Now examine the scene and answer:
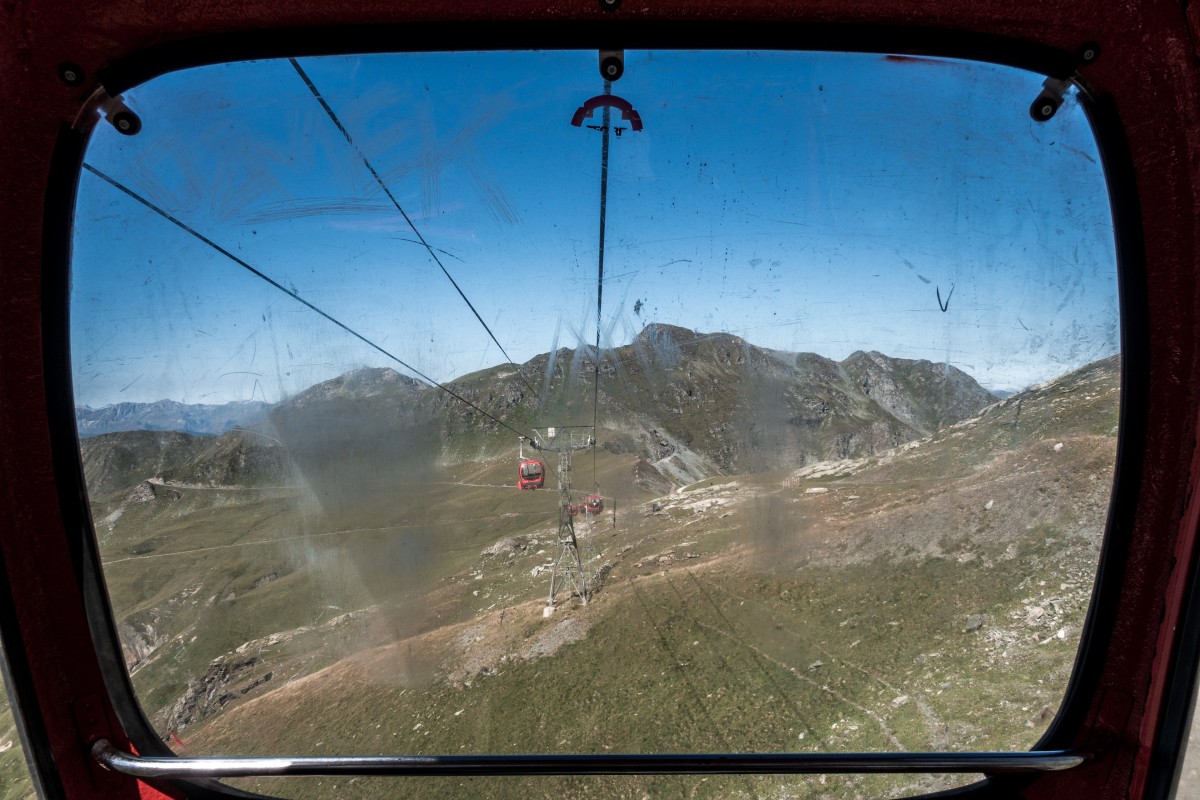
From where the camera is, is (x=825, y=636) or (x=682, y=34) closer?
(x=682, y=34)

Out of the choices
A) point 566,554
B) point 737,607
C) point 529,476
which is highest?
point 529,476

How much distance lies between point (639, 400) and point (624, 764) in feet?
5.34

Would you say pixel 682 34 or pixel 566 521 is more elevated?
pixel 682 34

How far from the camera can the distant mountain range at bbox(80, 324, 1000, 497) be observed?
1.97 m

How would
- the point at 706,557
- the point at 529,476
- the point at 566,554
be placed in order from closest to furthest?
the point at 706,557 → the point at 566,554 → the point at 529,476

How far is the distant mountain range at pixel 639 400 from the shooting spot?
6.48ft

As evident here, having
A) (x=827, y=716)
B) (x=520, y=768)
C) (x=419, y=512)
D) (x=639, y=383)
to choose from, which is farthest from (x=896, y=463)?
(x=419, y=512)

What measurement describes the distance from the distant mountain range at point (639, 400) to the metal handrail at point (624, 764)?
0.96 meters

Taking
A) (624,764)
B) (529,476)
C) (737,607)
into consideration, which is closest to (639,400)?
(737,607)

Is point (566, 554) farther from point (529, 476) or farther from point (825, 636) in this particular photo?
point (825, 636)

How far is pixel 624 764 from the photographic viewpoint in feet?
4.90

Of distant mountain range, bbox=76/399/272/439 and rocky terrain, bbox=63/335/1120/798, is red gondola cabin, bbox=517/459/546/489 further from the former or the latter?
distant mountain range, bbox=76/399/272/439

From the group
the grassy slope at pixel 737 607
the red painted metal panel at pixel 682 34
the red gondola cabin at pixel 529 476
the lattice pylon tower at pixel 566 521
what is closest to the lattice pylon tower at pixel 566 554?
the lattice pylon tower at pixel 566 521

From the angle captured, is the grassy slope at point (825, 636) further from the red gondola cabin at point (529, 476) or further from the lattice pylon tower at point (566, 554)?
the red gondola cabin at point (529, 476)
